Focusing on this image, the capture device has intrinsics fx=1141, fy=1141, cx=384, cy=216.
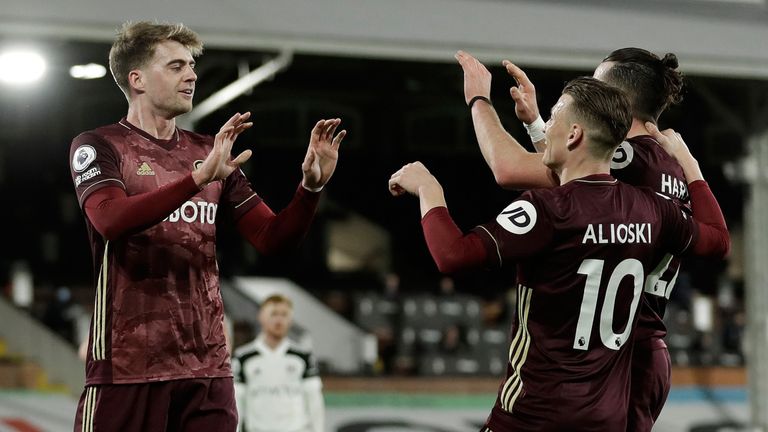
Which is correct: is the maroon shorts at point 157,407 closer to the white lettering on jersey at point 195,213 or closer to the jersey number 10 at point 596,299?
the white lettering on jersey at point 195,213

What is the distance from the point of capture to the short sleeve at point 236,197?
13.1 ft

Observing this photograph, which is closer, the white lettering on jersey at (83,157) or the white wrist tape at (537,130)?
the white lettering on jersey at (83,157)

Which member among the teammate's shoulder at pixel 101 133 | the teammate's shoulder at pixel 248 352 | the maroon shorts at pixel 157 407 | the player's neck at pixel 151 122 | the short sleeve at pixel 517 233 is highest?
the player's neck at pixel 151 122

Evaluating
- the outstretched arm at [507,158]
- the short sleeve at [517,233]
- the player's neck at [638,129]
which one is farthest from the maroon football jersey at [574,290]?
the player's neck at [638,129]

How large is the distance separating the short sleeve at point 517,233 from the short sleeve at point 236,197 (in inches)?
41.8

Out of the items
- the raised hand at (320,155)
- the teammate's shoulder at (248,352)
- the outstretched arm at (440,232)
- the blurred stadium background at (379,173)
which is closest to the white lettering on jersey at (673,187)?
the outstretched arm at (440,232)

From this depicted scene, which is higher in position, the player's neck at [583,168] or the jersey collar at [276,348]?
the player's neck at [583,168]

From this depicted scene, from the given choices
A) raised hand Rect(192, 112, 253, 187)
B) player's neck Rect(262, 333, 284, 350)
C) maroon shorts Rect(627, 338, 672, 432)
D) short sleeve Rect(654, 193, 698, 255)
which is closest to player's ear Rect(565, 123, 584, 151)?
short sleeve Rect(654, 193, 698, 255)

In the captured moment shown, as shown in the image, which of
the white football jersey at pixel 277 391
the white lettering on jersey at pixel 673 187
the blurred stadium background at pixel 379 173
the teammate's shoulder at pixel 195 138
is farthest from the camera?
the blurred stadium background at pixel 379 173

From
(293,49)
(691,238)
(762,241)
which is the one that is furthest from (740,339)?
(691,238)

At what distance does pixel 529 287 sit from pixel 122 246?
4.30 feet

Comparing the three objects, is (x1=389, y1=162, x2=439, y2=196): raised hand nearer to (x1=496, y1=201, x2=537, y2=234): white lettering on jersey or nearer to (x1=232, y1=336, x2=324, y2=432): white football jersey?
(x1=496, y1=201, x2=537, y2=234): white lettering on jersey

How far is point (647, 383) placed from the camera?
3.80 metres

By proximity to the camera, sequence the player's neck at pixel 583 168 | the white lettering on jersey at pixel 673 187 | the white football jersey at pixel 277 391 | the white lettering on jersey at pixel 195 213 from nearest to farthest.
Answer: the player's neck at pixel 583 168 < the white lettering on jersey at pixel 195 213 < the white lettering on jersey at pixel 673 187 < the white football jersey at pixel 277 391
